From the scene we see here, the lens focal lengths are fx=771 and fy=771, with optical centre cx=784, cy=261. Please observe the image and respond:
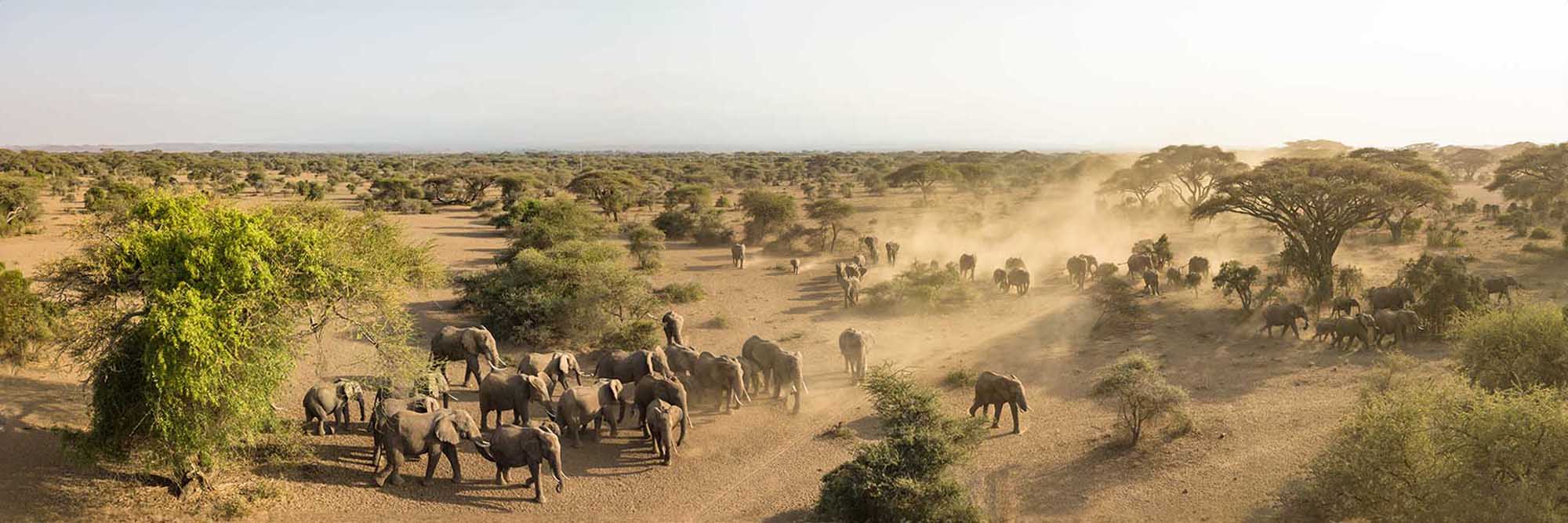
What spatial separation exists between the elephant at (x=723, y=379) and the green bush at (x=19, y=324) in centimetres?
1281

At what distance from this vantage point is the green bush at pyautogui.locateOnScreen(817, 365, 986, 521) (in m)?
10.3

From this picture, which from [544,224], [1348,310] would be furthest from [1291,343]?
[544,224]

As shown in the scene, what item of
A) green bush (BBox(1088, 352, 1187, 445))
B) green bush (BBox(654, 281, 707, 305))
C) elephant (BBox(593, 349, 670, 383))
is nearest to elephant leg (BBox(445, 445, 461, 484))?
elephant (BBox(593, 349, 670, 383))

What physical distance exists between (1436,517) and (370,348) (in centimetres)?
2110

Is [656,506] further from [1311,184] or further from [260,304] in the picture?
[1311,184]

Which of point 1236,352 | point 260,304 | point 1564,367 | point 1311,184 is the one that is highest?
point 1311,184

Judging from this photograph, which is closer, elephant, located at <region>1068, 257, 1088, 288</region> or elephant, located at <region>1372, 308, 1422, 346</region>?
elephant, located at <region>1372, 308, 1422, 346</region>

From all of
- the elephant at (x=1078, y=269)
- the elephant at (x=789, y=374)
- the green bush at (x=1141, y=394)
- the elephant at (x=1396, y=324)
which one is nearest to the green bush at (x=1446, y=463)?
the green bush at (x=1141, y=394)

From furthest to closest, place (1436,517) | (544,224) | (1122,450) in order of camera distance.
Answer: (544,224) < (1122,450) < (1436,517)

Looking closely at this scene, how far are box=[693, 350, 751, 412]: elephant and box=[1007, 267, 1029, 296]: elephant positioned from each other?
1341 cm

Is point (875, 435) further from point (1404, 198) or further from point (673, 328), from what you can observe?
point (1404, 198)

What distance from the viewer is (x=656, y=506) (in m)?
12.0

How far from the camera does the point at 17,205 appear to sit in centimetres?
3584

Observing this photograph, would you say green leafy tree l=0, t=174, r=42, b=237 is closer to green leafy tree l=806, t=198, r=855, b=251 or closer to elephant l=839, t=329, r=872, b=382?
green leafy tree l=806, t=198, r=855, b=251
